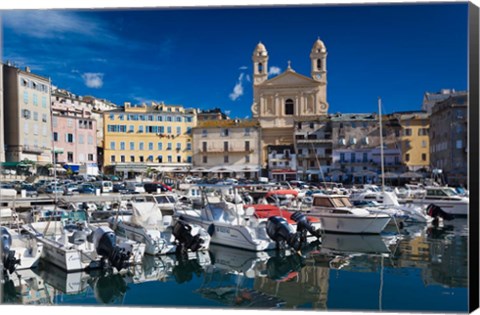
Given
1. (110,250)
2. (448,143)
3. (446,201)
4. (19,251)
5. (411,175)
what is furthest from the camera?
(411,175)

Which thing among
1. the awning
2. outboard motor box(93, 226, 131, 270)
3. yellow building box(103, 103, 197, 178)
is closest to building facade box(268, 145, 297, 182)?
yellow building box(103, 103, 197, 178)

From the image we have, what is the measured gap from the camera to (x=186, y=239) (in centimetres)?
1037

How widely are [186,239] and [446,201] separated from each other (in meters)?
10.4

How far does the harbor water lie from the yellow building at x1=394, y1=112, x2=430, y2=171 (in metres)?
21.2

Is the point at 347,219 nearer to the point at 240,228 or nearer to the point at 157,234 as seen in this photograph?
the point at 240,228

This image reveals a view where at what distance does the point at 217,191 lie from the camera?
17500 millimetres

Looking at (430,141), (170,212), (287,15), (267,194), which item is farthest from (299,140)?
(287,15)

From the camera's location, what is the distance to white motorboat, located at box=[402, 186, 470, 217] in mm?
16531

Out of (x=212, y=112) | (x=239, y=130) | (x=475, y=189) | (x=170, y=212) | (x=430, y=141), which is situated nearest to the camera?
(x=475, y=189)

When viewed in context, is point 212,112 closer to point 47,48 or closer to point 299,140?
point 299,140

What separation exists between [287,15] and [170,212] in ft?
30.3

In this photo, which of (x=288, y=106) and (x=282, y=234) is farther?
(x=288, y=106)

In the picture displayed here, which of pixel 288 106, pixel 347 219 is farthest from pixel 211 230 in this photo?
pixel 288 106


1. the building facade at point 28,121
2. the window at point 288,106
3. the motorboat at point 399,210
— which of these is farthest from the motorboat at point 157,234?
the window at point 288,106
